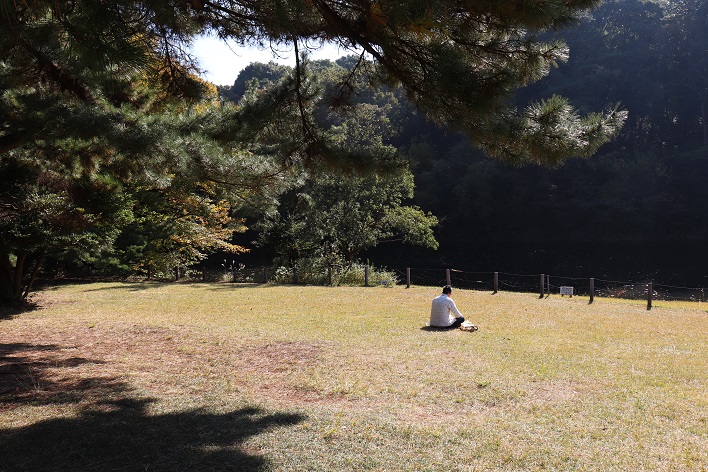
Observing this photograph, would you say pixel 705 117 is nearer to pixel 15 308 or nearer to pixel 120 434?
pixel 15 308

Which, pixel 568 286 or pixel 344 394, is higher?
pixel 568 286

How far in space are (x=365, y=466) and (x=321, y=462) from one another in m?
0.30

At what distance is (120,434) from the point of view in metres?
4.23

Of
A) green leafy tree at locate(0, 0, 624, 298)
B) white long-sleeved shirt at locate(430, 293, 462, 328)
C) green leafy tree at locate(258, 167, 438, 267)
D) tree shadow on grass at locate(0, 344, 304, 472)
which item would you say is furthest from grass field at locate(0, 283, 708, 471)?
green leafy tree at locate(258, 167, 438, 267)

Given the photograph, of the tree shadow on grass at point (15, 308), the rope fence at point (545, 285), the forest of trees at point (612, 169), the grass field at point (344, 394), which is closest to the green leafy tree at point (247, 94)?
the grass field at point (344, 394)

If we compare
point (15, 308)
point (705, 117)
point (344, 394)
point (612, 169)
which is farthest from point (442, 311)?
point (705, 117)

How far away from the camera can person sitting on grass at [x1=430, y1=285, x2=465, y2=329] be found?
30.3 ft

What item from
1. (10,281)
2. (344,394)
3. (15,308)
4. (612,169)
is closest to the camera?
(344,394)

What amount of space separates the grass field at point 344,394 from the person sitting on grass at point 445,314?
0.44 m

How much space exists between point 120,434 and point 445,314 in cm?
599

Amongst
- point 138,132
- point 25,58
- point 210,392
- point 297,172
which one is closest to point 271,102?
point 297,172

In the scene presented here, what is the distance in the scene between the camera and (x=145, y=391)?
541 centimetres

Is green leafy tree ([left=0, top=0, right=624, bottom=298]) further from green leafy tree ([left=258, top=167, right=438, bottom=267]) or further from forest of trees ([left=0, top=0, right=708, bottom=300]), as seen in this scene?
green leafy tree ([left=258, top=167, right=438, bottom=267])

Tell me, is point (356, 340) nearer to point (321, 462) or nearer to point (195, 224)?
point (321, 462)
